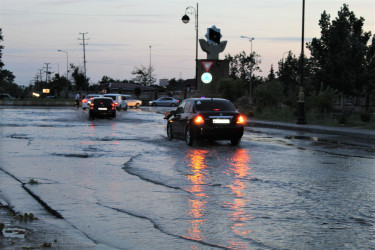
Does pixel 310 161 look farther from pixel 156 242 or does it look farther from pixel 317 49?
pixel 317 49

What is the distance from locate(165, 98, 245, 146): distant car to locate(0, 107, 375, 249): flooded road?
141cm

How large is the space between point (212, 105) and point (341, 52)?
35929 millimetres

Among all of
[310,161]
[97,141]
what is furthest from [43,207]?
[97,141]

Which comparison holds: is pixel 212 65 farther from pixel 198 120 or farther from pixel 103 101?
pixel 198 120

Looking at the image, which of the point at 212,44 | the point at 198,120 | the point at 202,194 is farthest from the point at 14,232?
the point at 212,44

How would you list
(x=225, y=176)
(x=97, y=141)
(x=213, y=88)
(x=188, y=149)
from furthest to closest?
1. (x=213, y=88)
2. (x=97, y=141)
3. (x=188, y=149)
4. (x=225, y=176)

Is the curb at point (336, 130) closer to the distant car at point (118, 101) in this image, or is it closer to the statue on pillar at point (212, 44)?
the statue on pillar at point (212, 44)

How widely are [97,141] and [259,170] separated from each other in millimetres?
8041

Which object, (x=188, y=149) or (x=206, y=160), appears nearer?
(x=206, y=160)

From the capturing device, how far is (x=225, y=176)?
33.0 ft

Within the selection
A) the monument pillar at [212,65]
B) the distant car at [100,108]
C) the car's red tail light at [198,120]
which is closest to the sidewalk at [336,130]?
the car's red tail light at [198,120]

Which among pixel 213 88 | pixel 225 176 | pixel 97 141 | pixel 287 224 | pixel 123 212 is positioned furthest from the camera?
pixel 213 88

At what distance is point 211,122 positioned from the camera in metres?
16.4

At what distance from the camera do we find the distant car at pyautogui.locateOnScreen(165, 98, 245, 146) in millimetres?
16375
